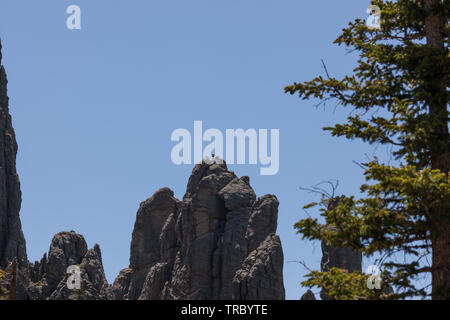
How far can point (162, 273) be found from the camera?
112812mm

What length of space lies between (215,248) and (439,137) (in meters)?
88.7

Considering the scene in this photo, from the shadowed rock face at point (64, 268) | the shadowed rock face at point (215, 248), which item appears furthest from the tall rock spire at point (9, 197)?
the shadowed rock face at point (215, 248)

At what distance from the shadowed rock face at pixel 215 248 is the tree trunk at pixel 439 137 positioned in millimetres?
71850

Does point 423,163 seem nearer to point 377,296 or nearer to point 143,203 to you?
point 377,296

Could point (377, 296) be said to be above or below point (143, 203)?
below

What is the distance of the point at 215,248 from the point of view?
349 ft

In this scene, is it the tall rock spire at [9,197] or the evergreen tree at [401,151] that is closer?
the evergreen tree at [401,151]

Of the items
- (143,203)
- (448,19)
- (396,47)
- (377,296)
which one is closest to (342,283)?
(377,296)

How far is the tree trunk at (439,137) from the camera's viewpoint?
17.4m

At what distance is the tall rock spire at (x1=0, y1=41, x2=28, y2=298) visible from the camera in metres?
126

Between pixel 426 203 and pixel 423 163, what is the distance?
257cm

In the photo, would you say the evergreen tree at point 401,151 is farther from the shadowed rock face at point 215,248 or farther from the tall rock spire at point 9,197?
the tall rock spire at point 9,197

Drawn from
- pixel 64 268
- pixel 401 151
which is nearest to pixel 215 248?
pixel 64 268
